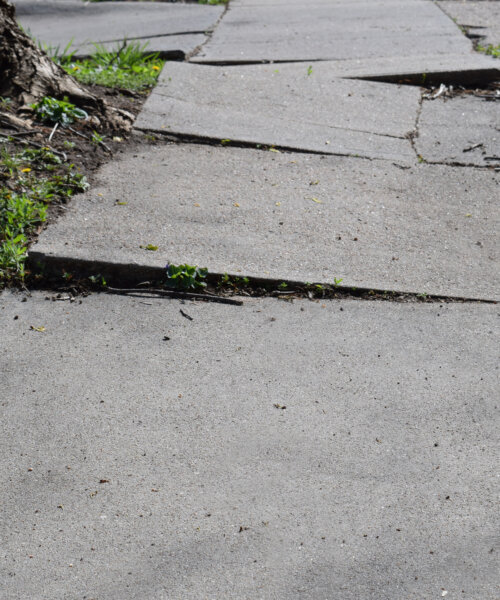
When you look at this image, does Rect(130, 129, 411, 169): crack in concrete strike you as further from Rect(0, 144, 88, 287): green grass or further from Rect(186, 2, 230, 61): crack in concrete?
Rect(186, 2, 230, 61): crack in concrete

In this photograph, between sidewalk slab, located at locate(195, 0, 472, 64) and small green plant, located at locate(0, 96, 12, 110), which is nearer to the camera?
small green plant, located at locate(0, 96, 12, 110)

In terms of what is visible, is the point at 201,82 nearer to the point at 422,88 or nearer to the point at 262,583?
the point at 422,88

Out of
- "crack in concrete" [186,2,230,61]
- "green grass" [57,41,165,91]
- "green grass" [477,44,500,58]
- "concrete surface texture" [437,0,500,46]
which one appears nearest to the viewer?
"green grass" [57,41,165,91]

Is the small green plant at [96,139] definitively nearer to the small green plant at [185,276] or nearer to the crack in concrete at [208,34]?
the small green plant at [185,276]

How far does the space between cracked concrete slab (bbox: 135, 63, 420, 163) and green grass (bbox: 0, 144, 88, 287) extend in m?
0.91

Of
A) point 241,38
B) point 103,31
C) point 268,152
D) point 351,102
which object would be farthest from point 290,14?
point 268,152

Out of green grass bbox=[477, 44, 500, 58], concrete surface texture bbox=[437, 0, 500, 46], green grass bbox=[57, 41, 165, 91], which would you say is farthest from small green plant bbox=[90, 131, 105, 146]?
concrete surface texture bbox=[437, 0, 500, 46]

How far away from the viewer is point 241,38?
7.00 metres

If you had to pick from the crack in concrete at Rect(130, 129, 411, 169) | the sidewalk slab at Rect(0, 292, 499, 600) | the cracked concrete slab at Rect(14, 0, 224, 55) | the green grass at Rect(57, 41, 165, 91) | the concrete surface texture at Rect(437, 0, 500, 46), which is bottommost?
the sidewalk slab at Rect(0, 292, 499, 600)

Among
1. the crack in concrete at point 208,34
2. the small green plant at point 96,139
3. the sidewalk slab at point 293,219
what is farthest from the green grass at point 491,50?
the small green plant at point 96,139

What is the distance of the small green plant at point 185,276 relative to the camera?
3.69m

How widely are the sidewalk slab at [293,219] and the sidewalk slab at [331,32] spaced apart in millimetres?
2112

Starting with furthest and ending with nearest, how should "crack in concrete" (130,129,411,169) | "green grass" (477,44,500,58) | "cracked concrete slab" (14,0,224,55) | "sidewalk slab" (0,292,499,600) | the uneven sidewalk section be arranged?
"cracked concrete slab" (14,0,224,55) → "green grass" (477,44,500,58) → the uneven sidewalk section → "crack in concrete" (130,129,411,169) → "sidewalk slab" (0,292,499,600)

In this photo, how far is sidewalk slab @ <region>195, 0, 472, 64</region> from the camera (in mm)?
6586
